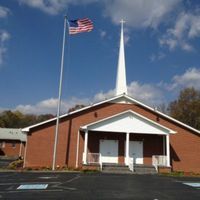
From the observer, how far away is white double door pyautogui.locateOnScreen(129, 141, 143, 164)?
91.4 feet

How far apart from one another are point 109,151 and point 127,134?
2710 millimetres

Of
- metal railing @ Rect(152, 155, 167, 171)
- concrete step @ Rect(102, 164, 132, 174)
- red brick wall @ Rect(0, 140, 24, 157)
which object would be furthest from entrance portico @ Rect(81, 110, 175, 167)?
red brick wall @ Rect(0, 140, 24, 157)

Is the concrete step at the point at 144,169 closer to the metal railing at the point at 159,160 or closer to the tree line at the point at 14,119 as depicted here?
the metal railing at the point at 159,160

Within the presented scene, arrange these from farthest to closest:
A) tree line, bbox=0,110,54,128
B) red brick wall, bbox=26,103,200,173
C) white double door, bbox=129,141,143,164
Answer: tree line, bbox=0,110,54,128, white double door, bbox=129,141,143,164, red brick wall, bbox=26,103,200,173

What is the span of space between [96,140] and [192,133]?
866cm

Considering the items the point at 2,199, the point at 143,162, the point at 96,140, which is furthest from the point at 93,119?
the point at 2,199

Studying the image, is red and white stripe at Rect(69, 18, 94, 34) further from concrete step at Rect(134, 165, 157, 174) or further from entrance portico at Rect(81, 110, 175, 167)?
concrete step at Rect(134, 165, 157, 174)

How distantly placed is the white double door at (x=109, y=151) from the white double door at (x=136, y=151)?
1336 millimetres

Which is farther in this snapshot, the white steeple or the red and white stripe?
the white steeple

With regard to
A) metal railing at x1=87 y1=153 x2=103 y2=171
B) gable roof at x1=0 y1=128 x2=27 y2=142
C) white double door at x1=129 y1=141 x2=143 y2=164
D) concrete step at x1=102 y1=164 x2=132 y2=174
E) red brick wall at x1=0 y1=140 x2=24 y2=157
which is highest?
gable roof at x1=0 y1=128 x2=27 y2=142

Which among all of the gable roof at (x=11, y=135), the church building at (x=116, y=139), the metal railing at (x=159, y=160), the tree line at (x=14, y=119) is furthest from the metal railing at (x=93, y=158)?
the tree line at (x=14, y=119)

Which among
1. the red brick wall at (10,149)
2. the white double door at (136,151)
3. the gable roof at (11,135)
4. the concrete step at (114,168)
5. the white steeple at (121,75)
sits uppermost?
the white steeple at (121,75)

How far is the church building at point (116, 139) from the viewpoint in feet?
85.7

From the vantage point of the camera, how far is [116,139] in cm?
2797
